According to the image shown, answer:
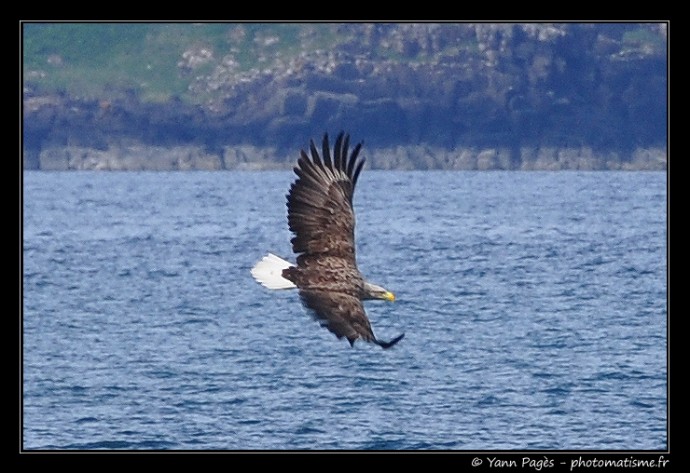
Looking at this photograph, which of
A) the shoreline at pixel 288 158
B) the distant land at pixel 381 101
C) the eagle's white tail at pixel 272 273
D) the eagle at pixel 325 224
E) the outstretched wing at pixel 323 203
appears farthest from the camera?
the distant land at pixel 381 101

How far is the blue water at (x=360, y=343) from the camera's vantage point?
20.4 m

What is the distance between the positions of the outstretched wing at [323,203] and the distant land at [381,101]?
319ft

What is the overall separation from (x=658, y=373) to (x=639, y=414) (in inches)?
124

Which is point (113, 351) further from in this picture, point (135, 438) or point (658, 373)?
point (658, 373)

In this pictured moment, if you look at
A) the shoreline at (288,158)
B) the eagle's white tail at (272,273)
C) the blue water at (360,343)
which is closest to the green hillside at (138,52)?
the shoreline at (288,158)

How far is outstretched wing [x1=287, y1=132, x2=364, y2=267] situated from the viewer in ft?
45.1

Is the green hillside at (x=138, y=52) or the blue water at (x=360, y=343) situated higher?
the green hillside at (x=138, y=52)

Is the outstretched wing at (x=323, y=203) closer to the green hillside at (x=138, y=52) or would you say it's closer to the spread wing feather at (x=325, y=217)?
the spread wing feather at (x=325, y=217)

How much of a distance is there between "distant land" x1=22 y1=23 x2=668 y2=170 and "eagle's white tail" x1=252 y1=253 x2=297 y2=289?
97.4 m

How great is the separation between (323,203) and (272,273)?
82 centimetres

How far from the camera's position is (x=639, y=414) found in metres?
21.3

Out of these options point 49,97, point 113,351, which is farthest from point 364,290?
point 49,97

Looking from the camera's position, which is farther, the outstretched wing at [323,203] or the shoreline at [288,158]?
the shoreline at [288,158]

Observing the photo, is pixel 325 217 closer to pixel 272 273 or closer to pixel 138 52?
pixel 272 273
